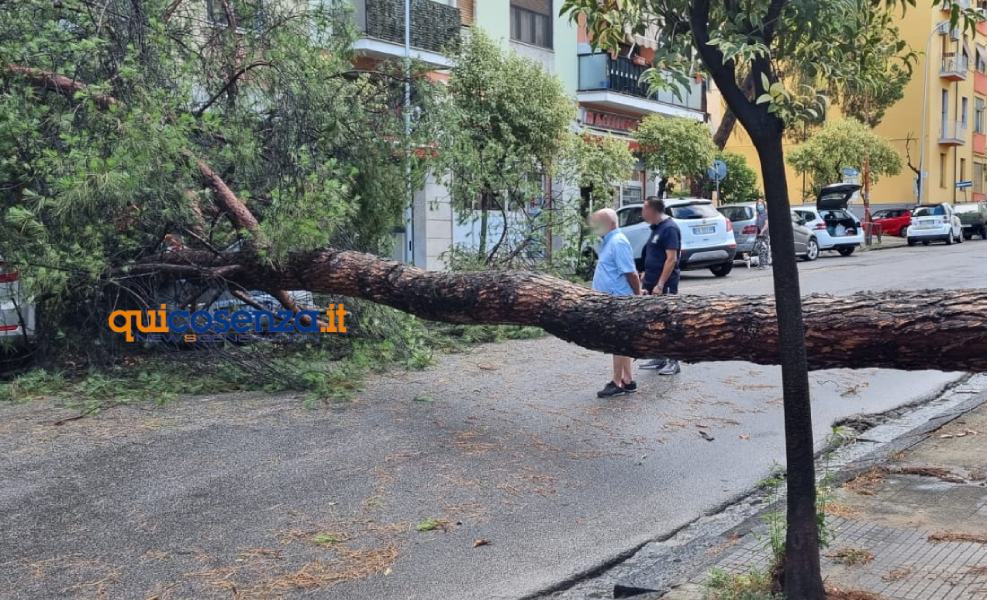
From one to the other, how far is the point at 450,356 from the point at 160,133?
14.5ft

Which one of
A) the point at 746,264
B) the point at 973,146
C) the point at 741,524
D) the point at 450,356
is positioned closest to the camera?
the point at 741,524

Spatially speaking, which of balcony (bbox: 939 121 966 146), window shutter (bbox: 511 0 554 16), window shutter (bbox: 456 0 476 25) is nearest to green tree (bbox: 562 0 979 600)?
window shutter (bbox: 456 0 476 25)

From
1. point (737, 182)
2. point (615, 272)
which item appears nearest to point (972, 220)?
point (737, 182)

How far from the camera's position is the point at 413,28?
70.2 feet

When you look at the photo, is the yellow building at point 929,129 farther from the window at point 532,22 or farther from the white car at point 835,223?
the window at point 532,22

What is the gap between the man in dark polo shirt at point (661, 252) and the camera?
30.9 feet

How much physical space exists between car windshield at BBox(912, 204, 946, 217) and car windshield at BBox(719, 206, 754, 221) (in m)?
13.8

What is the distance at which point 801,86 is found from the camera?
3748 millimetres

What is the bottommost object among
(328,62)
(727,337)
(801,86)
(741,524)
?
(741,524)

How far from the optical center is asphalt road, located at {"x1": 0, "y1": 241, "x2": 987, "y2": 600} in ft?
15.5

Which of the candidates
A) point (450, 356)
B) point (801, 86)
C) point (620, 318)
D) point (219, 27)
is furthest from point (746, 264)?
point (801, 86)

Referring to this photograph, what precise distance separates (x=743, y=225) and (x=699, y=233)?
4.66 meters

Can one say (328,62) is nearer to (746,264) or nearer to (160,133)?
(160,133)

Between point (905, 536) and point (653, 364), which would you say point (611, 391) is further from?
point (905, 536)
